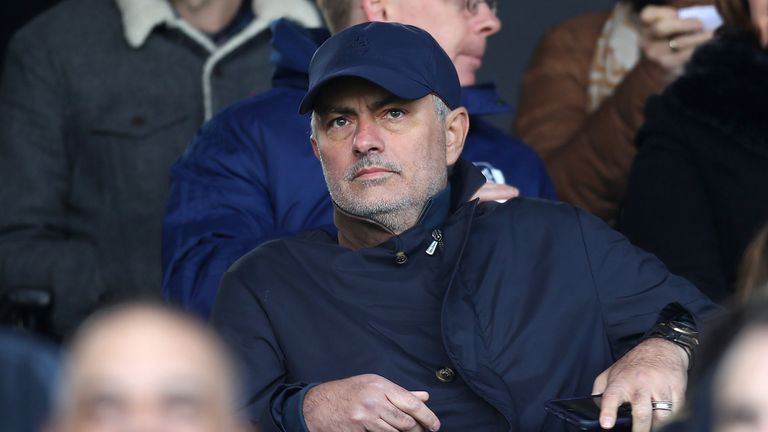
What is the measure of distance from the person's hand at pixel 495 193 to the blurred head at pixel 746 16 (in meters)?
0.85

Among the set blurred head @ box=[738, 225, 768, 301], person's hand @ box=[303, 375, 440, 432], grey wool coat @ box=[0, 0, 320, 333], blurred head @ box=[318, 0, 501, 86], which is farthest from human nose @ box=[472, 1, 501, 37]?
blurred head @ box=[738, 225, 768, 301]

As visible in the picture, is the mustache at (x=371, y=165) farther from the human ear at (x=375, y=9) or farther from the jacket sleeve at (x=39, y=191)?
the jacket sleeve at (x=39, y=191)

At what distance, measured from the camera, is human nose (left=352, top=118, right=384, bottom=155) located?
2.61 meters

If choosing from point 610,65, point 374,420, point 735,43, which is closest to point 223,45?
point 610,65

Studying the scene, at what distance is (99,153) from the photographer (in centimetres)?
392

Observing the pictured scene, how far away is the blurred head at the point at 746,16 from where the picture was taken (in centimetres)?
341

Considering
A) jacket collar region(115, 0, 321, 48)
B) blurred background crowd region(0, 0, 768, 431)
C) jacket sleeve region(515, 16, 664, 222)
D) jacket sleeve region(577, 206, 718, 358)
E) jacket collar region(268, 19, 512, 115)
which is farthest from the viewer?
jacket collar region(115, 0, 321, 48)

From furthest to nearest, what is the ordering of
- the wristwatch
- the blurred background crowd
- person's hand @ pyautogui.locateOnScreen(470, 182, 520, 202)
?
the blurred background crowd < person's hand @ pyautogui.locateOnScreen(470, 182, 520, 202) < the wristwatch

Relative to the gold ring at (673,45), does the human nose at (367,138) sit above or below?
above

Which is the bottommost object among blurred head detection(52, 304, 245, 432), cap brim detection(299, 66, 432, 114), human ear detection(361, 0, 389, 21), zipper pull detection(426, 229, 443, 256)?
zipper pull detection(426, 229, 443, 256)

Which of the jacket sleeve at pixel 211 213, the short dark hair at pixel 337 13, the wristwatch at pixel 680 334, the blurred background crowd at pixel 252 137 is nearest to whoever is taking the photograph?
the wristwatch at pixel 680 334

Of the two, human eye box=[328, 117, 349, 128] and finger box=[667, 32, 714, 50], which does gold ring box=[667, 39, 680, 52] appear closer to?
finger box=[667, 32, 714, 50]

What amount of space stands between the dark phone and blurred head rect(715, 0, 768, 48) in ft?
4.98

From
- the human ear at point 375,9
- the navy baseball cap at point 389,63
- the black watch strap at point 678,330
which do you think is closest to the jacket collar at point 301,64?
the human ear at point 375,9
